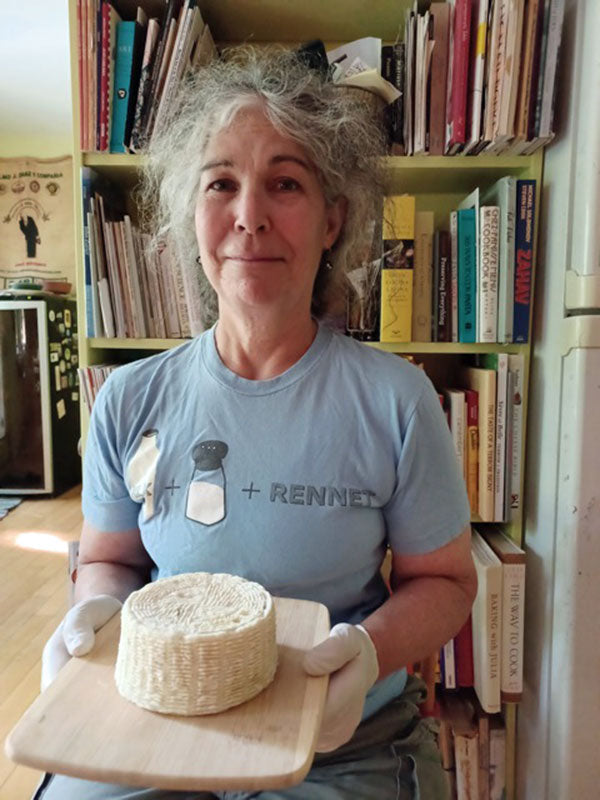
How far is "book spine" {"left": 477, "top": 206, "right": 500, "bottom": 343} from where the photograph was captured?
1187 mm

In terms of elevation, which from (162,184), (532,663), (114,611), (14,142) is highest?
(14,142)

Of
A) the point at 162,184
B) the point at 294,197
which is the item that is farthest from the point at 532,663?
the point at 162,184

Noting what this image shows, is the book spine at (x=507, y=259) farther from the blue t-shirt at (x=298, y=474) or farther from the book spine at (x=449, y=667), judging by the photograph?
Result: the book spine at (x=449, y=667)

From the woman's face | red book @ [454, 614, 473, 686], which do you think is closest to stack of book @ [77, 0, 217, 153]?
the woman's face

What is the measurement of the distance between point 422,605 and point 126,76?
1.18 m

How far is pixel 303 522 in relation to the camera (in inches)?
31.0

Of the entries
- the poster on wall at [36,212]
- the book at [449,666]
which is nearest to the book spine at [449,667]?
the book at [449,666]

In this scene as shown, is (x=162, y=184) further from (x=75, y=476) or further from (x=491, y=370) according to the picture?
(x=75, y=476)

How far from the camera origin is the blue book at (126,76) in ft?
3.84

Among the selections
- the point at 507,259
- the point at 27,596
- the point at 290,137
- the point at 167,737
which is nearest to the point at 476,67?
the point at 507,259

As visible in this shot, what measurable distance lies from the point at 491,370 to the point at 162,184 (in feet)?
2.63

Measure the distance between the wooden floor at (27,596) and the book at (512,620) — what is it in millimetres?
1253

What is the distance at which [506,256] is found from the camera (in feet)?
3.91

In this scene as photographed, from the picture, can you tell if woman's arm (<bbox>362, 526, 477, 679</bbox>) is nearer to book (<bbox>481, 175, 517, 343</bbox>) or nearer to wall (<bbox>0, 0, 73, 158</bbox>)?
book (<bbox>481, 175, 517, 343</bbox>)
